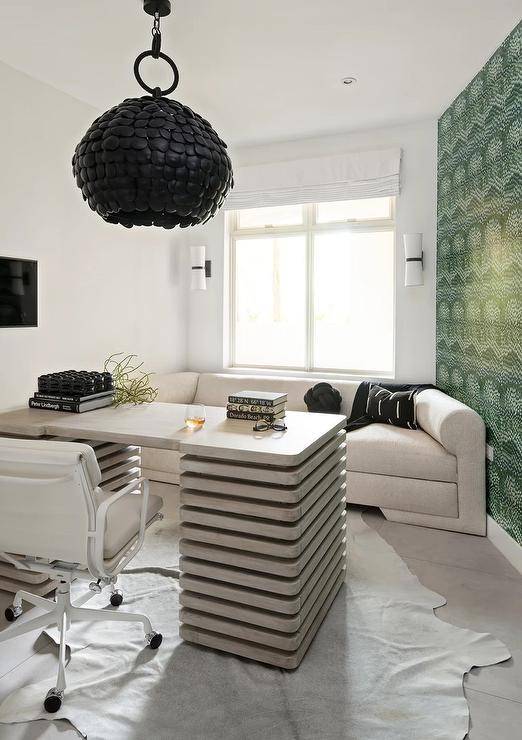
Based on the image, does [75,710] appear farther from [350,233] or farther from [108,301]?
[350,233]

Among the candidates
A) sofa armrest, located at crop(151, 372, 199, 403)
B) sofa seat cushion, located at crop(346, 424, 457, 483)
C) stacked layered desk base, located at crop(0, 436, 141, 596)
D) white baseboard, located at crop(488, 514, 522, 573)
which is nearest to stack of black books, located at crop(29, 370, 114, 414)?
stacked layered desk base, located at crop(0, 436, 141, 596)

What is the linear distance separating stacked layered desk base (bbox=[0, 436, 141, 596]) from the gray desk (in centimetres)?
39

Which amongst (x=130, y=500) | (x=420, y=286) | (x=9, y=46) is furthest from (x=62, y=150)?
(x=420, y=286)

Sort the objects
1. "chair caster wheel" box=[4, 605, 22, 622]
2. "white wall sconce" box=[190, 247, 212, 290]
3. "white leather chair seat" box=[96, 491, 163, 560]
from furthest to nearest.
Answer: "white wall sconce" box=[190, 247, 212, 290]
"chair caster wheel" box=[4, 605, 22, 622]
"white leather chair seat" box=[96, 491, 163, 560]

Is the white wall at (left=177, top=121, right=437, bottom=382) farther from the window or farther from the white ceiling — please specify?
the white ceiling

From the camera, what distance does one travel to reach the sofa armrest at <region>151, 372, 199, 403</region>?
4.37 metres

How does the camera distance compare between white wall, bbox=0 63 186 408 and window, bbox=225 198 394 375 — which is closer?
white wall, bbox=0 63 186 408

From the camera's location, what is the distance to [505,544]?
9.40 ft

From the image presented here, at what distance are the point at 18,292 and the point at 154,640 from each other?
2225 millimetres

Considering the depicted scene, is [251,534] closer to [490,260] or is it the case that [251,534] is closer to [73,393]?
[73,393]

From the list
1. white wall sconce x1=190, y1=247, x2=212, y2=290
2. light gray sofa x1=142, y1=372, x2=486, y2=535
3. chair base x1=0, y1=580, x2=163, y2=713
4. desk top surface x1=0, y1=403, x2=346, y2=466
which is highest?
white wall sconce x1=190, y1=247, x2=212, y2=290

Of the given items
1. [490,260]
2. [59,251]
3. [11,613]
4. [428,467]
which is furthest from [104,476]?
[490,260]

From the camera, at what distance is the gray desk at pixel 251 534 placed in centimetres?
184

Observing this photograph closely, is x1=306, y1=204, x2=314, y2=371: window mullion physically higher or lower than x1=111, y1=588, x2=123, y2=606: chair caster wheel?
higher
